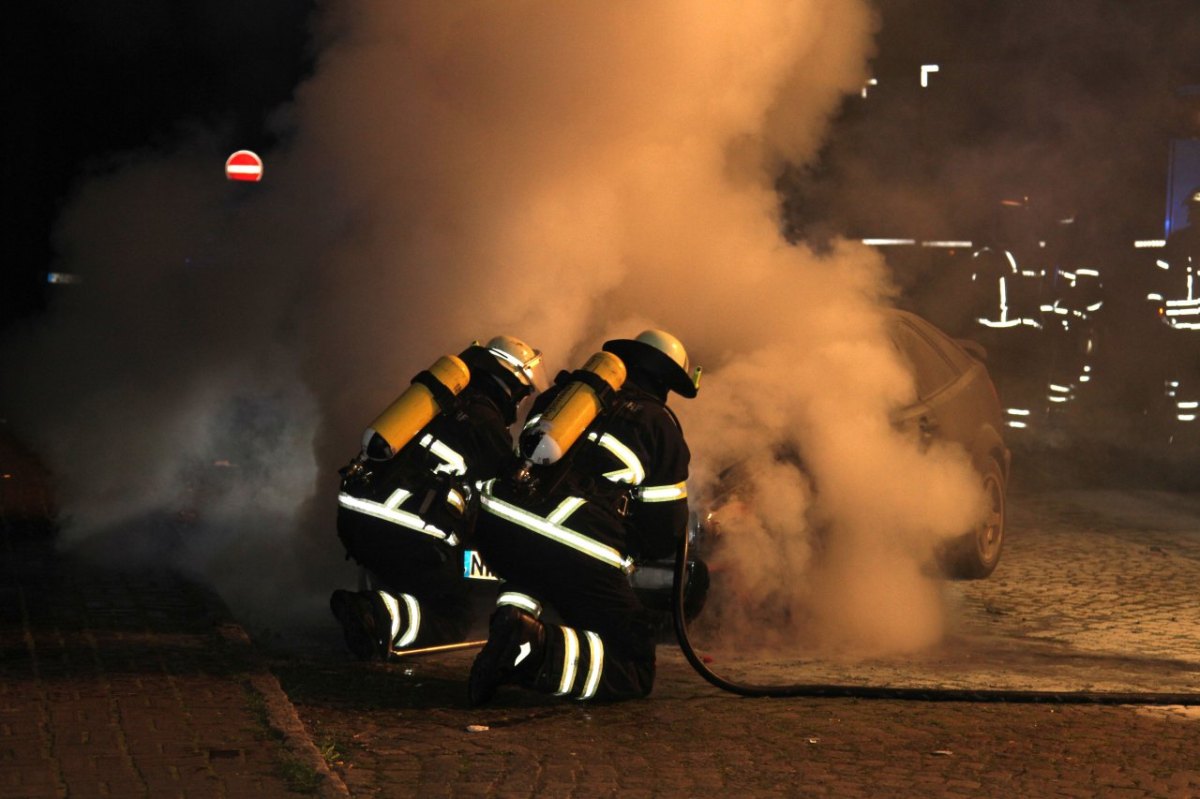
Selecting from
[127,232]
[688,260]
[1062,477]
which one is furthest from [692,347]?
[1062,477]

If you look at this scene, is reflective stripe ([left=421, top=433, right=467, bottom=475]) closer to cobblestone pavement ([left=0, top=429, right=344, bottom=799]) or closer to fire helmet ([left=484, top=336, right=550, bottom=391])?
fire helmet ([left=484, top=336, right=550, bottom=391])

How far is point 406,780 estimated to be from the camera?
201 inches

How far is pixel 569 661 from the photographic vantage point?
6023mm

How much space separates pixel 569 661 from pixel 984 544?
4162 millimetres

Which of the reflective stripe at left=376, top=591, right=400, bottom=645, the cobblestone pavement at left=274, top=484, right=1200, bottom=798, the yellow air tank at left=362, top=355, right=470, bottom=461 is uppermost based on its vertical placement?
the yellow air tank at left=362, top=355, right=470, bottom=461

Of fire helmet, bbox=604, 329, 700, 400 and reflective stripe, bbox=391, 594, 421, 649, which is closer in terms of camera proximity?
fire helmet, bbox=604, 329, 700, 400

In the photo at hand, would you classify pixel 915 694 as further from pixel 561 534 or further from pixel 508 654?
pixel 508 654

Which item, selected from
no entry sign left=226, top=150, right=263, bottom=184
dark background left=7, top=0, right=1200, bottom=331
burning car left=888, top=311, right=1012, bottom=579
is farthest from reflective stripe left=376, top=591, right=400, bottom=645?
dark background left=7, top=0, right=1200, bottom=331

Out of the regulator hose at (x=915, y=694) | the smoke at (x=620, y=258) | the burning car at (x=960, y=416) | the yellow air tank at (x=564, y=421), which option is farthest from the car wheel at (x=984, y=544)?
the yellow air tank at (x=564, y=421)

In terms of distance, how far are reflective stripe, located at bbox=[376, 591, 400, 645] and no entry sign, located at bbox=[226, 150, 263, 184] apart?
169 inches

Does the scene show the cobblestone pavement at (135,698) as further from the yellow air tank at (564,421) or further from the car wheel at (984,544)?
the car wheel at (984,544)

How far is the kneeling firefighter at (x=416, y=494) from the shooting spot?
666cm

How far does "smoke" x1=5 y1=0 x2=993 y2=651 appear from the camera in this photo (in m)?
7.95

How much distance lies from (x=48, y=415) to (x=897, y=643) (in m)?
9.29
